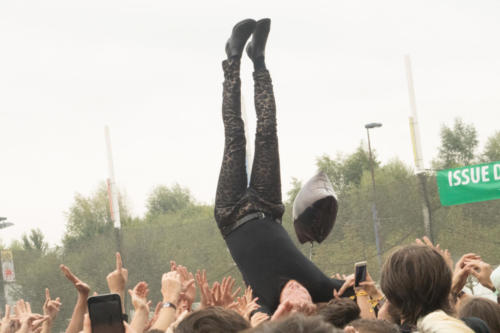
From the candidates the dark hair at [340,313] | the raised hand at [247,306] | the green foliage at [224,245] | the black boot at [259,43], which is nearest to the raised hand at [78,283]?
the raised hand at [247,306]

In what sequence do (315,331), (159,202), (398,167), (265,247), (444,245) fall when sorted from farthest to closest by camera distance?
(159,202), (398,167), (444,245), (265,247), (315,331)

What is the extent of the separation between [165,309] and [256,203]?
53.6 inches

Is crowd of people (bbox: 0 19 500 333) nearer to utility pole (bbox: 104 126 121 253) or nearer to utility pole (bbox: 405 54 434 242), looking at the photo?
utility pole (bbox: 405 54 434 242)

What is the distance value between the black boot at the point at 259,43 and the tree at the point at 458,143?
26.6 metres

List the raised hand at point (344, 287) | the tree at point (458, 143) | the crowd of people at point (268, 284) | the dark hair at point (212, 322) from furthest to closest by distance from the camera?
the tree at point (458, 143)
the raised hand at point (344, 287)
the crowd of people at point (268, 284)
the dark hair at point (212, 322)

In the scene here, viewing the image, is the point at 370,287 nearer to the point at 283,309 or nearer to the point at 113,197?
the point at 283,309

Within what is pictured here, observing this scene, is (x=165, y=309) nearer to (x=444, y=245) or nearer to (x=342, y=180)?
(x=444, y=245)

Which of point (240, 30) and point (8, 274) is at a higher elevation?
point (240, 30)

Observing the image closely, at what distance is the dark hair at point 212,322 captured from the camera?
5.72 ft

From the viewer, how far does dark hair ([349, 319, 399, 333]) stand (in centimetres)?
217

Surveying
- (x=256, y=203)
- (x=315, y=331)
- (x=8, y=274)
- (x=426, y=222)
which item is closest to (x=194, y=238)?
(x=8, y=274)

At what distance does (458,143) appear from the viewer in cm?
3028

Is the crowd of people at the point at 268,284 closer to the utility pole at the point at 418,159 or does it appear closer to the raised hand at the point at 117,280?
the raised hand at the point at 117,280

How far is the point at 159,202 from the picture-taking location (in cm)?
3753
